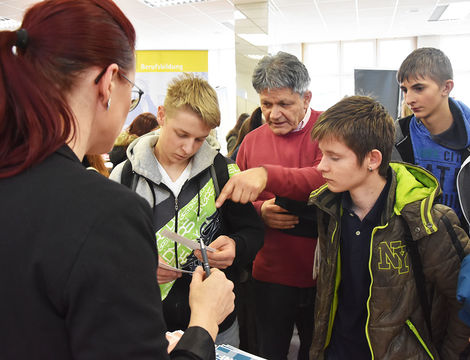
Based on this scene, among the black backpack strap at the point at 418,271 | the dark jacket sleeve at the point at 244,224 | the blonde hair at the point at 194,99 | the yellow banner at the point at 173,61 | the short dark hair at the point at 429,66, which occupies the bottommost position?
the black backpack strap at the point at 418,271

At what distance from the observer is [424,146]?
1.98 metres

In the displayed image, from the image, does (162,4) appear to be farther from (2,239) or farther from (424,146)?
(2,239)

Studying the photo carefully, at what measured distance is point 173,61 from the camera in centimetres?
898

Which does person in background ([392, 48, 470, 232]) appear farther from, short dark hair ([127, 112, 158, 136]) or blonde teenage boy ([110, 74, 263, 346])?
short dark hair ([127, 112, 158, 136])

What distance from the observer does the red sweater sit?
177 cm

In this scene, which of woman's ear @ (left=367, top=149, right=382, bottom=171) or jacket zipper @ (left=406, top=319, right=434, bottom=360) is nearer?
jacket zipper @ (left=406, top=319, right=434, bottom=360)

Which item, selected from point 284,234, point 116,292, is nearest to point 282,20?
point 284,234

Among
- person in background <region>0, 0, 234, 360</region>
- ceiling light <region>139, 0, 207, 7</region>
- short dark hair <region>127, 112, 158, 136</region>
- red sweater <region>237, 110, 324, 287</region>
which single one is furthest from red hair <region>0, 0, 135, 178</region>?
ceiling light <region>139, 0, 207, 7</region>

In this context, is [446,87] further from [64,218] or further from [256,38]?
[256,38]

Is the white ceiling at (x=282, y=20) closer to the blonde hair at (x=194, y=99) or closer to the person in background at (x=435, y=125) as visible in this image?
the person in background at (x=435, y=125)

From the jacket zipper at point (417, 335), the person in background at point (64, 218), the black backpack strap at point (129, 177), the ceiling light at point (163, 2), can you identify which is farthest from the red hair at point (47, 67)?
the ceiling light at point (163, 2)

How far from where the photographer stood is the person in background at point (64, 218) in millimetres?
548

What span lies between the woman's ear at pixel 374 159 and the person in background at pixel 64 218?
1.08 meters

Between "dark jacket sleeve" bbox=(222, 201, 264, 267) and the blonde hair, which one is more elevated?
the blonde hair
